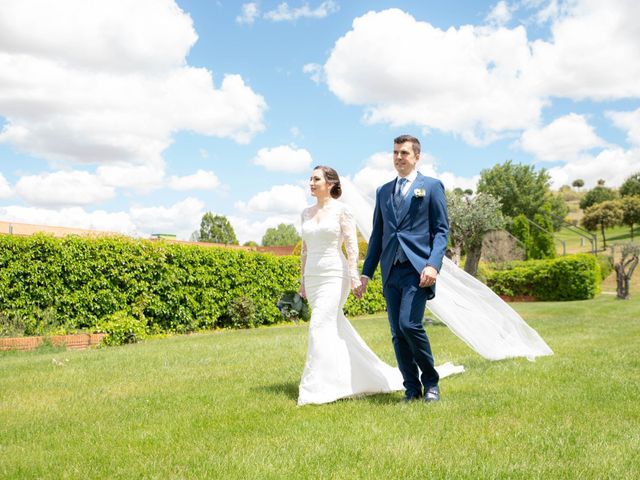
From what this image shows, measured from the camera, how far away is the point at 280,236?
4272 inches

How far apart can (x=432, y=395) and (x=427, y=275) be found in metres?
Result: 1.26

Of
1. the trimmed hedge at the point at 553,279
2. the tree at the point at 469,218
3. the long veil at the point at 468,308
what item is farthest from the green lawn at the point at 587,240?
the long veil at the point at 468,308

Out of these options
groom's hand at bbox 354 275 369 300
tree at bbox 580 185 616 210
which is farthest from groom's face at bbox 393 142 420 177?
tree at bbox 580 185 616 210

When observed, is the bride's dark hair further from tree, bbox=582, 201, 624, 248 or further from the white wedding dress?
tree, bbox=582, 201, 624, 248

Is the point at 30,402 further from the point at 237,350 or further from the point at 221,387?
the point at 237,350

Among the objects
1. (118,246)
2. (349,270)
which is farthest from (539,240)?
(349,270)

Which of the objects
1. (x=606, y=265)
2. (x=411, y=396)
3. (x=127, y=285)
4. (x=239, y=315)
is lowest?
(x=239, y=315)

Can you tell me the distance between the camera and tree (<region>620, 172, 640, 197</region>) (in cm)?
8288

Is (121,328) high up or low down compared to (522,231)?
down

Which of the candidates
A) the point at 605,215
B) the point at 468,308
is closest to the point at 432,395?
the point at 468,308

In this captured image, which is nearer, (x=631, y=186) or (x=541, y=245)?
(x=541, y=245)

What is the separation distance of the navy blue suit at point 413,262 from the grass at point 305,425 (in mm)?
463

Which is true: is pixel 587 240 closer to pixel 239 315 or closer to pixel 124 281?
pixel 239 315

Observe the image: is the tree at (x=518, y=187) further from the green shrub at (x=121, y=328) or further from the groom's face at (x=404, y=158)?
the groom's face at (x=404, y=158)
